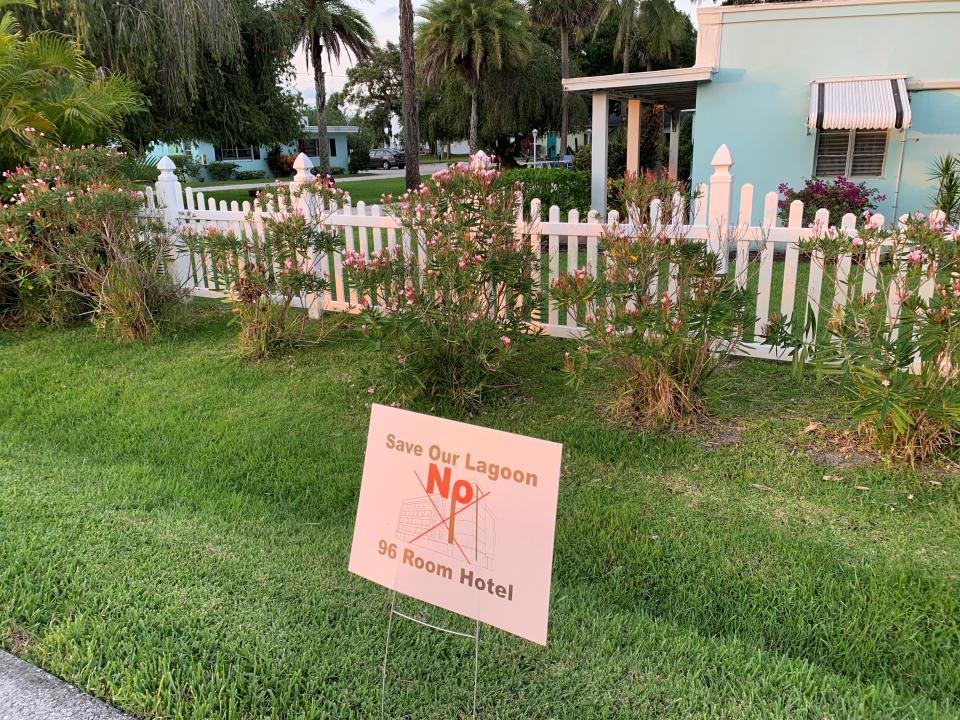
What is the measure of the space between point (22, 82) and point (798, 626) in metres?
8.35

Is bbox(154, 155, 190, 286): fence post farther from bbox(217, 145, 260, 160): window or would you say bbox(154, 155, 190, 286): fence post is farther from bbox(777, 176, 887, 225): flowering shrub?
bbox(217, 145, 260, 160): window

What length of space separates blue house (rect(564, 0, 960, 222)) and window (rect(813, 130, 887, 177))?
0.02 metres

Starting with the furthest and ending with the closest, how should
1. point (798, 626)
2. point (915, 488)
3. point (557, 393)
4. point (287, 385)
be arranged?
point (287, 385) → point (557, 393) → point (915, 488) → point (798, 626)

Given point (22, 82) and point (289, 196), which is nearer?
point (289, 196)

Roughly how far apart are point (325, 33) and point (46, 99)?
21.7 m

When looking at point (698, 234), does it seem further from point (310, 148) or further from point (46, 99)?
point (310, 148)

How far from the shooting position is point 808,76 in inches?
454

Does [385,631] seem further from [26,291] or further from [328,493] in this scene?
[26,291]

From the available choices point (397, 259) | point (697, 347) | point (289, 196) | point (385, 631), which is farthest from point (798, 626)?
point (289, 196)

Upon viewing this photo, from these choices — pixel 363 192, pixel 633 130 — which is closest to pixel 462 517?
pixel 633 130

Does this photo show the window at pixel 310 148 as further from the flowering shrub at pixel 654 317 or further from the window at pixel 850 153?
the flowering shrub at pixel 654 317

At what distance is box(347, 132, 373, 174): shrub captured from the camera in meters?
48.9

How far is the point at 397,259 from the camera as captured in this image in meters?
5.00

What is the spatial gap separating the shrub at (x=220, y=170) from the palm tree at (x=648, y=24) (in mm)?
21826
